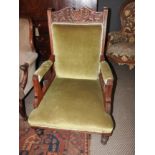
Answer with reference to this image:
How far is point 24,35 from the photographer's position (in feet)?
6.75

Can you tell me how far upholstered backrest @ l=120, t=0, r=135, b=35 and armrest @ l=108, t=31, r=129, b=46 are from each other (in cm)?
10

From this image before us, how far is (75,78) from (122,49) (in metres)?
1.23

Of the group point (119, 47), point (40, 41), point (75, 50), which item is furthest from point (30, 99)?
point (119, 47)

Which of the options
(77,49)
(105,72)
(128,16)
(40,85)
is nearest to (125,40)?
(128,16)

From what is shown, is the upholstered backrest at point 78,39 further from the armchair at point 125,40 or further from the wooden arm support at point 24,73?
the armchair at point 125,40

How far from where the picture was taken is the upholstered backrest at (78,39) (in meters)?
1.65

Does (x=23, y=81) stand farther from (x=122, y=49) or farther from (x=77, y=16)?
(x=122, y=49)

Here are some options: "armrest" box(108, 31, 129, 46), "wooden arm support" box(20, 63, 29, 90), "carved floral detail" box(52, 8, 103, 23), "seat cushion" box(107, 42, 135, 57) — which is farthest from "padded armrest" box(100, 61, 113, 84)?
"armrest" box(108, 31, 129, 46)

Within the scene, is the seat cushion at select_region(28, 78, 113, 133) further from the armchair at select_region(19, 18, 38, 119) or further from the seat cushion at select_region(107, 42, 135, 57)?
the seat cushion at select_region(107, 42, 135, 57)

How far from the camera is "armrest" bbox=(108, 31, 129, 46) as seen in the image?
2994mm
